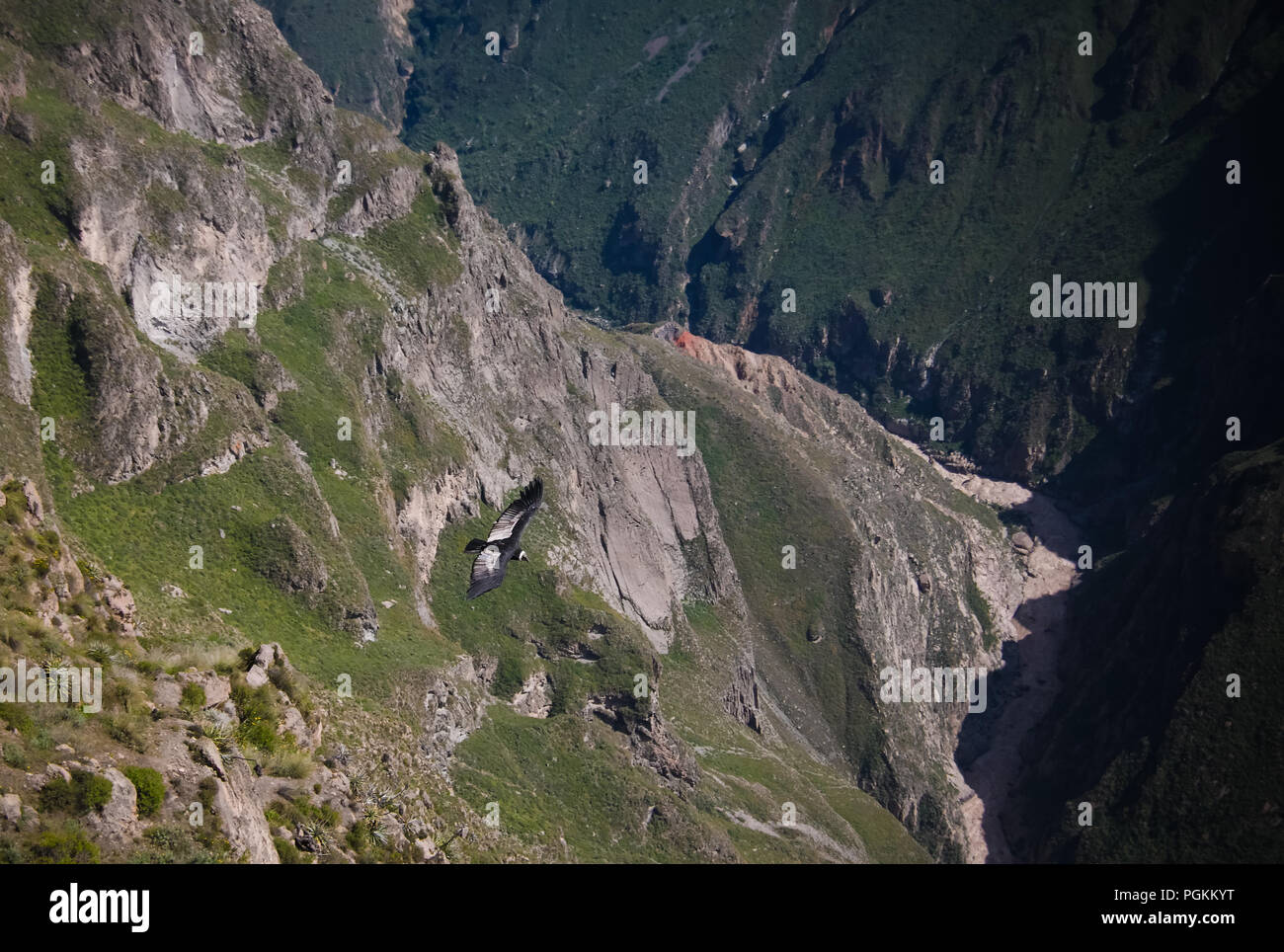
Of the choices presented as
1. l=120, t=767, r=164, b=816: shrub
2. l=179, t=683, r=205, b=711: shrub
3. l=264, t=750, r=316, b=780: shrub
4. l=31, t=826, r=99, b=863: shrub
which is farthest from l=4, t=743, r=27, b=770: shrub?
l=264, t=750, r=316, b=780: shrub

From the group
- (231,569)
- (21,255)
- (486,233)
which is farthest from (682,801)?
(486,233)

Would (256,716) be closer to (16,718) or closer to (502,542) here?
(16,718)

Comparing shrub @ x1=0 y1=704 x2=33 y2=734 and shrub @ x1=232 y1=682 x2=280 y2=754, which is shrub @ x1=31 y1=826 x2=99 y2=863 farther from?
shrub @ x1=232 y1=682 x2=280 y2=754

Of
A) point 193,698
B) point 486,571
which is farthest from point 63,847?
point 193,698

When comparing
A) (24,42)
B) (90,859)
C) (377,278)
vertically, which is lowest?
(90,859)
